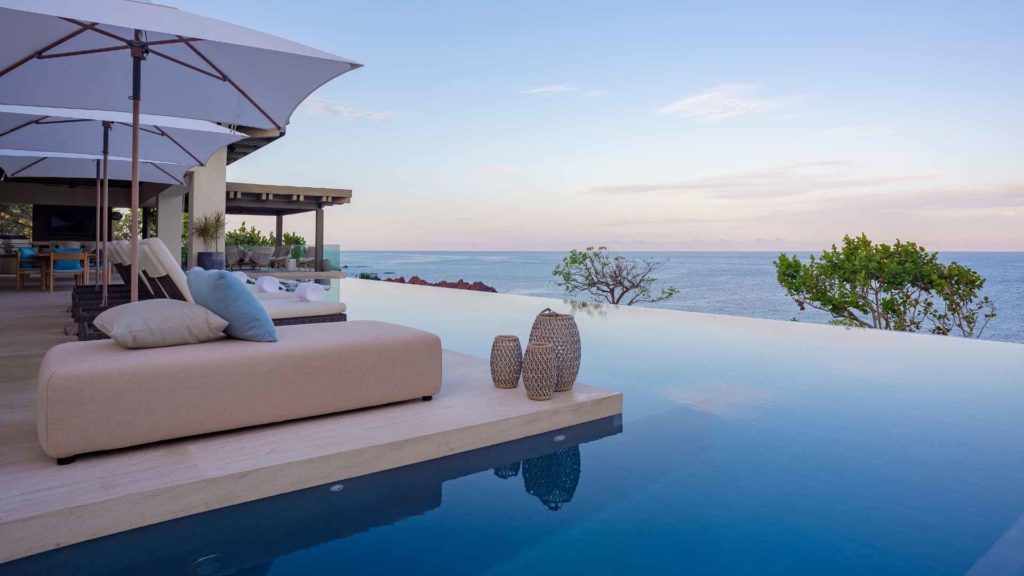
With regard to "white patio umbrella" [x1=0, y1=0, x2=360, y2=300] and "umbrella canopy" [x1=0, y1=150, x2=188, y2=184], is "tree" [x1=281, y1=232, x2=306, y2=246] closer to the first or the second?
"umbrella canopy" [x1=0, y1=150, x2=188, y2=184]

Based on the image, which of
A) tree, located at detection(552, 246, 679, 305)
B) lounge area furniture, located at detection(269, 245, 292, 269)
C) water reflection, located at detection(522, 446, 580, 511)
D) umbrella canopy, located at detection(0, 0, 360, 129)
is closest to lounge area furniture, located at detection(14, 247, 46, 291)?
lounge area furniture, located at detection(269, 245, 292, 269)

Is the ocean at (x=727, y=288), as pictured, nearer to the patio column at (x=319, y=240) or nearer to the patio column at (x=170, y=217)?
the patio column at (x=319, y=240)

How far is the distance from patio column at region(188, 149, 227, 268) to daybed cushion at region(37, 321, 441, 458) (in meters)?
11.5

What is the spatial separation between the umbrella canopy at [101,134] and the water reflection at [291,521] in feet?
14.7

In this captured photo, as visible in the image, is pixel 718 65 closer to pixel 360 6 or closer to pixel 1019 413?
pixel 360 6

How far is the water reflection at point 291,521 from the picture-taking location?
1.98 meters

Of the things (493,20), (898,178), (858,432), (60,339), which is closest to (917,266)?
(898,178)

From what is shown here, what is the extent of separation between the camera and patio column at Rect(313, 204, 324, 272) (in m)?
16.8

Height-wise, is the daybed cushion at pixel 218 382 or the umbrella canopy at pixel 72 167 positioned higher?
the umbrella canopy at pixel 72 167

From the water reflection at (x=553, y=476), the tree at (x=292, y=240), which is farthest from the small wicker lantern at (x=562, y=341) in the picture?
the tree at (x=292, y=240)

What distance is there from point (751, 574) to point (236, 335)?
2491mm

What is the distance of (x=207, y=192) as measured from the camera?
13.8 meters

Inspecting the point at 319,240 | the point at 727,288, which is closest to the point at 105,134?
the point at 319,240

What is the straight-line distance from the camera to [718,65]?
43.8ft
